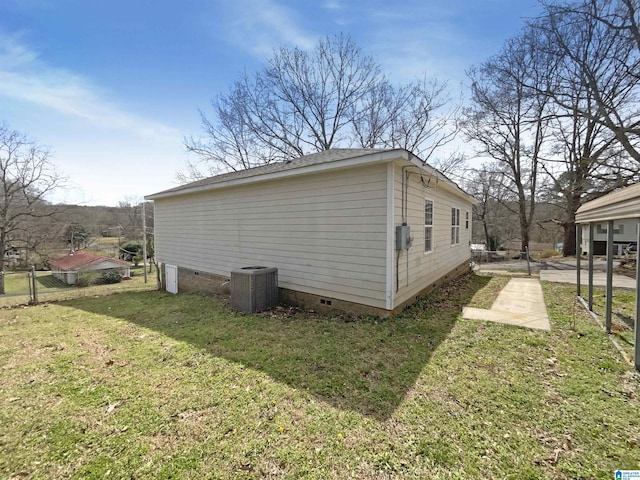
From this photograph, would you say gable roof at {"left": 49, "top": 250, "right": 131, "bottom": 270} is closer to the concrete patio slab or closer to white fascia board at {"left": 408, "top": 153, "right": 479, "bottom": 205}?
white fascia board at {"left": 408, "top": 153, "right": 479, "bottom": 205}

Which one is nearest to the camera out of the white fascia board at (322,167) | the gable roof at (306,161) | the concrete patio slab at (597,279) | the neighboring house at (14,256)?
the white fascia board at (322,167)

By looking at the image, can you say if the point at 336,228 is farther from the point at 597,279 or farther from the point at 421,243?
the point at 597,279

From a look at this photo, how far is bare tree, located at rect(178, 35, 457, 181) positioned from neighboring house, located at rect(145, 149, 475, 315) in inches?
430

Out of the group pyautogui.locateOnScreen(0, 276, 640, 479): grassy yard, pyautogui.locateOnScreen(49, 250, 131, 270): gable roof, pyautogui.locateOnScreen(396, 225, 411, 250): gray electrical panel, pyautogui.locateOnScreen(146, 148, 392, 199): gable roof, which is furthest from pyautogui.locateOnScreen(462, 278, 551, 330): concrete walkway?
pyautogui.locateOnScreen(49, 250, 131, 270): gable roof

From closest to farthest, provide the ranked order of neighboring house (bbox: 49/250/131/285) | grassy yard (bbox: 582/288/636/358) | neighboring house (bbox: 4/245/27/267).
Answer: grassy yard (bbox: 582/288/636/358) < neighboring house (bbox: 4/245/27/267) < neighboring house (bbox: 49/250/131/285)

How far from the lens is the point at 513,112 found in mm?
18469

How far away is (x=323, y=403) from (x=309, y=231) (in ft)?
12.0

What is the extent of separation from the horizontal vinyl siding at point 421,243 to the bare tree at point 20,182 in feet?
79.6

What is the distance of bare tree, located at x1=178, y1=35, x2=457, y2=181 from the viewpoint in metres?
17.4

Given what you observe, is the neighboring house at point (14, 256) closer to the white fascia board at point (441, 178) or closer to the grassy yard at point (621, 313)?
the white fascia board at point (441, 178)

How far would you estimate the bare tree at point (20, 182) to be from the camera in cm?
1853

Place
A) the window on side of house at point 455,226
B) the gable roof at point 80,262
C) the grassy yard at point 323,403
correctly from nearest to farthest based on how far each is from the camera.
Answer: the grassy yard at point 323,403
the window on side of house at point 455,226
the gable roof at point 80,262

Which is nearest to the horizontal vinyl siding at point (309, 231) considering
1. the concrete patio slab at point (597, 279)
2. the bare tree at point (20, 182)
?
the concrete patio slab at point (597, 279)

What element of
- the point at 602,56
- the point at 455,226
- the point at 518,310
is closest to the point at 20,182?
the point at 455,226
